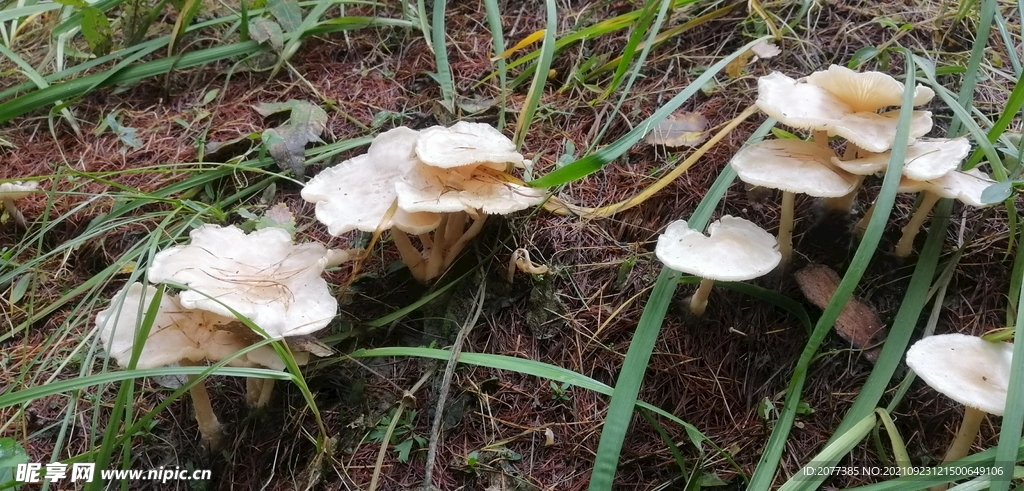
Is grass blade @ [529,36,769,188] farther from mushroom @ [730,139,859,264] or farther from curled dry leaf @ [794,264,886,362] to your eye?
curled dry leaf @ [794,264,886,362]

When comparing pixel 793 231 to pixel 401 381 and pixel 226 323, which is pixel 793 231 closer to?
pixel 401 381

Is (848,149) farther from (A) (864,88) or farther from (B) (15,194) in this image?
(B) (15,194)

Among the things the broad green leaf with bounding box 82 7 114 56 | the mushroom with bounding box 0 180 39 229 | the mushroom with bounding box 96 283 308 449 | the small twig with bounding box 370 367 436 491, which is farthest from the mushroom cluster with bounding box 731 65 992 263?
the broad green leaf with bounding box 82 7 114 56

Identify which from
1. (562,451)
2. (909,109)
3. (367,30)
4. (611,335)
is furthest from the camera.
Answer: (367,30)

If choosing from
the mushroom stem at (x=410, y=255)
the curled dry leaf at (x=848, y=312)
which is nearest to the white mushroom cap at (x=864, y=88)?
the curled dry leaf at (x=848, y=312)

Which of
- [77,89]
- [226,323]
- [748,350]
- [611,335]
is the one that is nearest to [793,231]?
[748,350]

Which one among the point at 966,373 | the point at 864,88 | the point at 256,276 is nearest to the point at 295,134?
the point at 256,276
